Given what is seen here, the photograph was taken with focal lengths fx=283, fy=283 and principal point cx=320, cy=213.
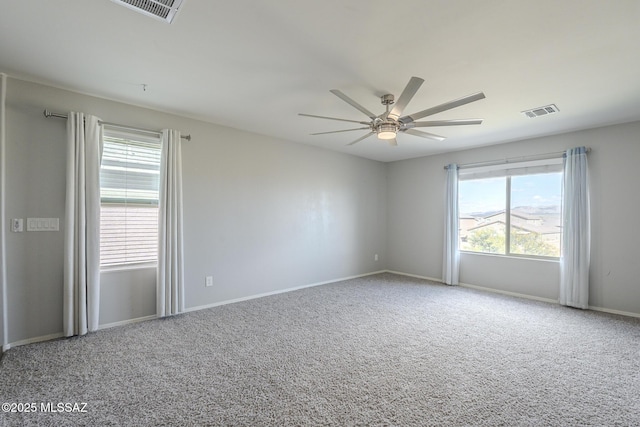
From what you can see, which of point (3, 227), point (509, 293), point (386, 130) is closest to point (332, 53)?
point (386, 130)

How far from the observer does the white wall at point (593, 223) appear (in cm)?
383

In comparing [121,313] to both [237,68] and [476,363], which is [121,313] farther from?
[476,363]

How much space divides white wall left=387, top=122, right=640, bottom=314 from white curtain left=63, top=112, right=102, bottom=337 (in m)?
5.42

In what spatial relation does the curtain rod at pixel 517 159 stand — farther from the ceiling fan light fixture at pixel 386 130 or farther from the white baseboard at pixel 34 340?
the white baseboard at pixel 34 340

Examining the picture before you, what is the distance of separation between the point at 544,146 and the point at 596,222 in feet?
4.37

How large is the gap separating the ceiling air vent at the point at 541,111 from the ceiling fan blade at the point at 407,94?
2.01 meters

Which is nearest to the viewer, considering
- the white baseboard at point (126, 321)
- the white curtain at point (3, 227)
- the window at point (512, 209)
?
the white curtain at point (3, 227)

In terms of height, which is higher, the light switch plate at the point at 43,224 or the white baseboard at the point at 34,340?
the light switch plate at the point at 43,224

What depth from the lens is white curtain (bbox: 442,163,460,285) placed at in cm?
538

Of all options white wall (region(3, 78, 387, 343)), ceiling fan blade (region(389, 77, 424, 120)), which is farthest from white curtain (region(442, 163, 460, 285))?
ceiling fan blade (region(389, 77, 424, 120))

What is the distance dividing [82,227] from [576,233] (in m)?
6.31

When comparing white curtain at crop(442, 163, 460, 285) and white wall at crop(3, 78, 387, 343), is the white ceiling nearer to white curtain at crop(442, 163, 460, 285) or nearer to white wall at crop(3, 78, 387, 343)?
white wall at crop(3, 78, 387, 343)

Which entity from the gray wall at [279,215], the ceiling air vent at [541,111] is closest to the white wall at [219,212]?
the gray wall at [279,215]

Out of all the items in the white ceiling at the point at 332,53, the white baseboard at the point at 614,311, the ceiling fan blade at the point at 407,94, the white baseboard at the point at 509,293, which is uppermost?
the white ceiling at the point at 332,53
